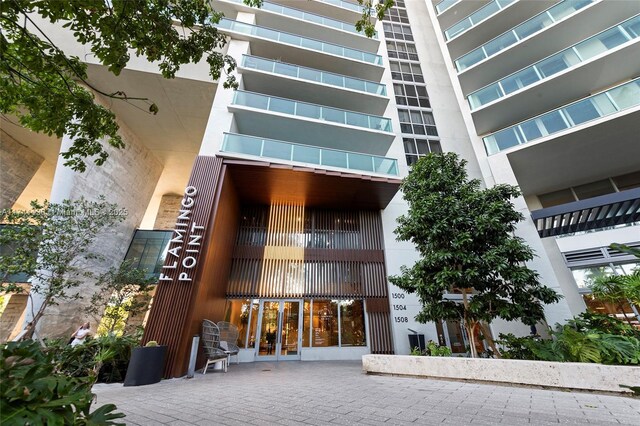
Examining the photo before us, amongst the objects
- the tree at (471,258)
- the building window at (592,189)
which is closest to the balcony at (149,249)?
the tree at (471,258)

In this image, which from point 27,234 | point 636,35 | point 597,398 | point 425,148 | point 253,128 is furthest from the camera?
point 425,148

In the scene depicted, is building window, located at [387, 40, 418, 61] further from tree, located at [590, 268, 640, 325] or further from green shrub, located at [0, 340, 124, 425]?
green shrub, located at [0, 340, 124, 425]

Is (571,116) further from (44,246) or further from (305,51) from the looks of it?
(44,246)

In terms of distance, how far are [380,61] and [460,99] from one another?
5007 millimetres

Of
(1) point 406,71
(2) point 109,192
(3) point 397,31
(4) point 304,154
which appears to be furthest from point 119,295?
(3) point 397,31

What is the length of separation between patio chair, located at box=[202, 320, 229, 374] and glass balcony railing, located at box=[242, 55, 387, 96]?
36.2 ft

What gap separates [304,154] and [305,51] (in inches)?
282

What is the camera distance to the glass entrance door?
969 cm

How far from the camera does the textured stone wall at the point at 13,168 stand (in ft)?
37.2

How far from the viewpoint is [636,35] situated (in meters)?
8.88

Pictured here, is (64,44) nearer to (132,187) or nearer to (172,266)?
(132,187)

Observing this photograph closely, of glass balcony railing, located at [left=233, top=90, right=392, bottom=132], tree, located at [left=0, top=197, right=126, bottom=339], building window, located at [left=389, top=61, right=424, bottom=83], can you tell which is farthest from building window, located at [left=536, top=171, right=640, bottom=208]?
tree, located at [left=0, top=197, right=126, bottom=339]

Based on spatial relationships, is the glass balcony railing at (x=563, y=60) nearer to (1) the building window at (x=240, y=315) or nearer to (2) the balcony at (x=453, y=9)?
(2) the balcony at (x=453, y=9)

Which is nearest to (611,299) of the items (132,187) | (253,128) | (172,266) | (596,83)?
(596,83)
